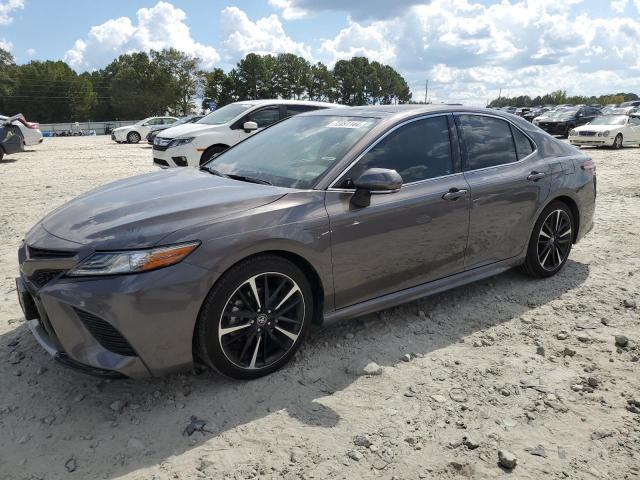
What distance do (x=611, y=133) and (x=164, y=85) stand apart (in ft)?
240

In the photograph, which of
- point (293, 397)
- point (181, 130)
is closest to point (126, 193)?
point (293, 397)

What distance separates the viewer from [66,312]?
2703mm

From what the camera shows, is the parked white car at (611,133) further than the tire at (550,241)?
Yes

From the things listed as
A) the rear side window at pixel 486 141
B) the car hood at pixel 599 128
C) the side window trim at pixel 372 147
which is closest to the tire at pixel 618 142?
the car hood at pixel 599 128

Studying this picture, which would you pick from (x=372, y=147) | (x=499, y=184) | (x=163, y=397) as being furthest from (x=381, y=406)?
(x=499, y=184)

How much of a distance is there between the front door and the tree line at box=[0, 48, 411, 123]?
71.4m

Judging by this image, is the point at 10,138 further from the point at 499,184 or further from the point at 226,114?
the point at 499,184

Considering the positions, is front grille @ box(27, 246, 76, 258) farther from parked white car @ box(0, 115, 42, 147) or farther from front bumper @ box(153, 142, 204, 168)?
parked white car @ box(0, 115, 42, 147)

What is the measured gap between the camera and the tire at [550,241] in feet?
15.2

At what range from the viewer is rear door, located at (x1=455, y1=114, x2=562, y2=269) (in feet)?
13.4

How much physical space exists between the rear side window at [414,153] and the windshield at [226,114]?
7.54 m

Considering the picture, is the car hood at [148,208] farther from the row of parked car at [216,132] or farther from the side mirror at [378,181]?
the row of parked car at [216,132]

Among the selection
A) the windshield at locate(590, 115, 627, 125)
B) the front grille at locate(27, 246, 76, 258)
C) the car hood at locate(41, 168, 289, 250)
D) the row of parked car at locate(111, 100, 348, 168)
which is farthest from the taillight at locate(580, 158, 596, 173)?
the windshield at locate(590, 115, 627, 125)

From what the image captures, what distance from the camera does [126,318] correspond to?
8.67 feet
